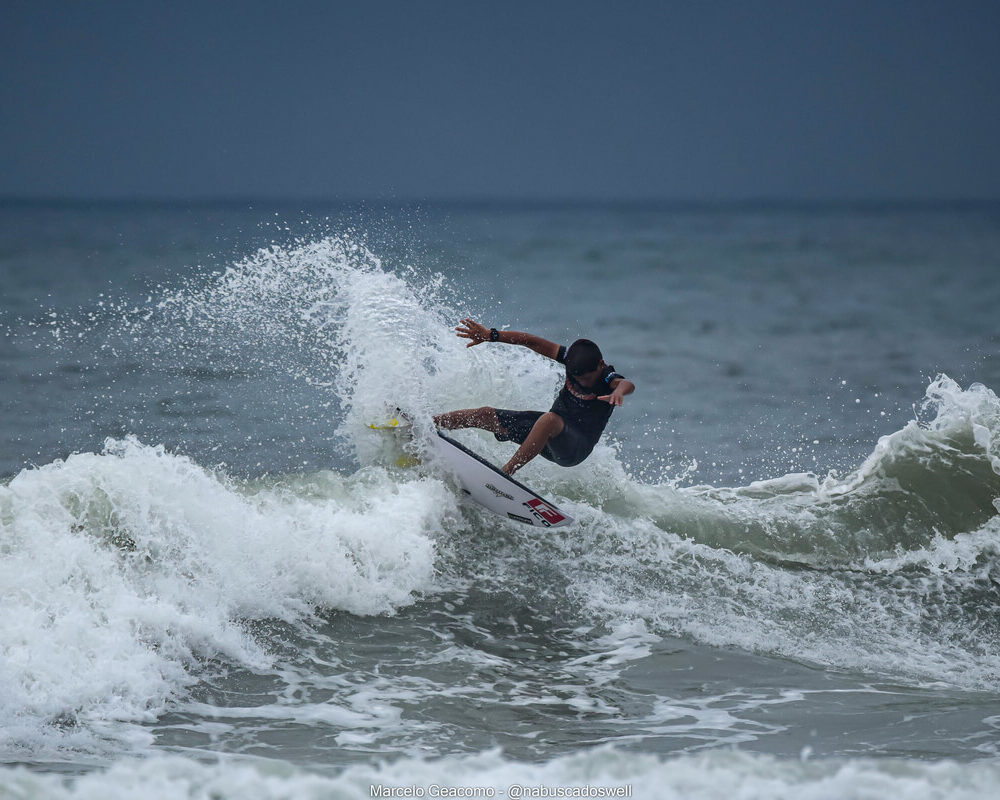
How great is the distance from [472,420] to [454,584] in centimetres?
159

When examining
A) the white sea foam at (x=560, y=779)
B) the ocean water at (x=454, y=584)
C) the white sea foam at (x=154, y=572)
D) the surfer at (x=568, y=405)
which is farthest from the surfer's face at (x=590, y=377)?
the white sea foam at (x=560, y=779)

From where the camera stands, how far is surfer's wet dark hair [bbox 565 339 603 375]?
7.98 meters

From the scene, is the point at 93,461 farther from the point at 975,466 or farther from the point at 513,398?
the point at 975,466

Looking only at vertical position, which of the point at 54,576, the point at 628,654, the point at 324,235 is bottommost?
the point at 628,654

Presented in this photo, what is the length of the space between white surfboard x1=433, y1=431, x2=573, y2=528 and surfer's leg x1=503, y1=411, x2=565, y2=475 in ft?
0.96

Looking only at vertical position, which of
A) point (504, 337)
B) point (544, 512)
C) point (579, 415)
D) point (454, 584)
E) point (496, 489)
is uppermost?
point (504, 337)

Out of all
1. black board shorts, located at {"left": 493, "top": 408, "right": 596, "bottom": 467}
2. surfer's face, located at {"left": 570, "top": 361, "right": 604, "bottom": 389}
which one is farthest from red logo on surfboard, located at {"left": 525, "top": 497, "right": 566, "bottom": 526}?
surfer's face, located at {"left": 570, "top": 361, "right": 604, "bottom": 389}

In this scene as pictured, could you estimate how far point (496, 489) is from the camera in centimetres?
812

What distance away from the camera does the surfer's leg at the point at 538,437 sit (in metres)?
8.20

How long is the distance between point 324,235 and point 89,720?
567cm

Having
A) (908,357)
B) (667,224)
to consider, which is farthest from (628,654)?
(667,224)

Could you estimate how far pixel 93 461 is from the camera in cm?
712

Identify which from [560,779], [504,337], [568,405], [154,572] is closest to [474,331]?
[504,337]

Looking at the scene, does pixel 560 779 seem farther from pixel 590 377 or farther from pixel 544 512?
pixel 590 377
